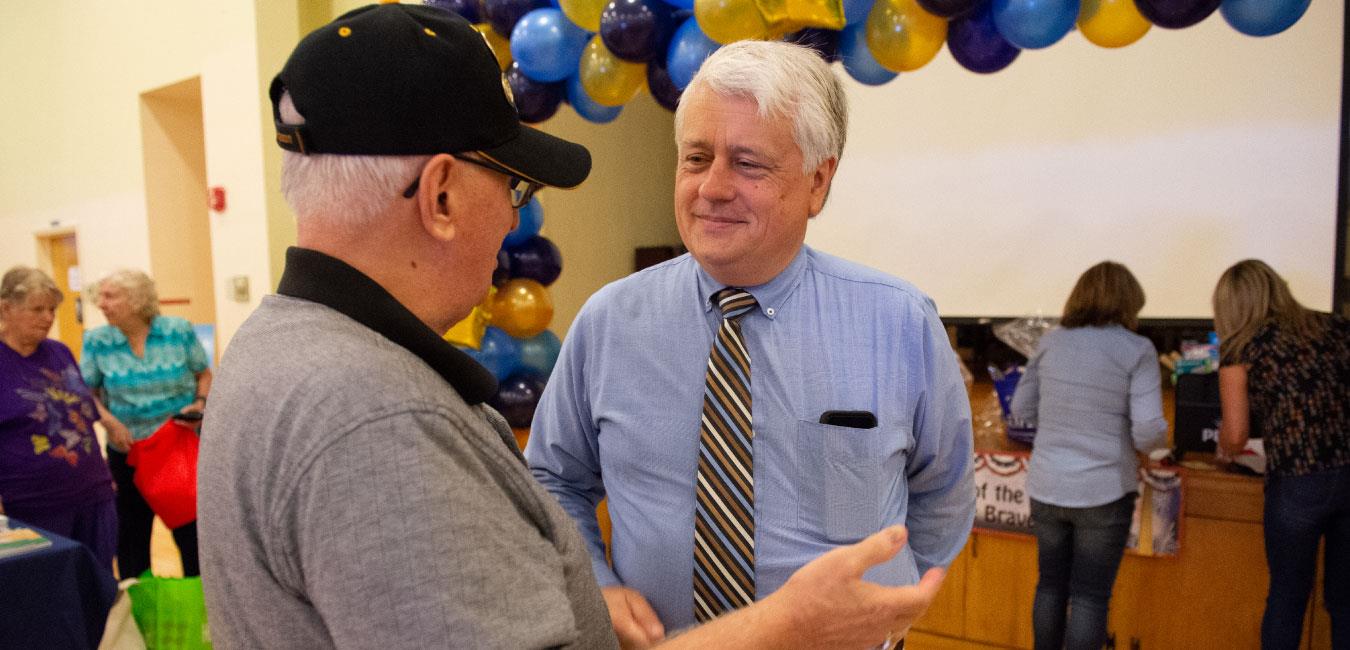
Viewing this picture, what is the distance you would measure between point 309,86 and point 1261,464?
3381mm

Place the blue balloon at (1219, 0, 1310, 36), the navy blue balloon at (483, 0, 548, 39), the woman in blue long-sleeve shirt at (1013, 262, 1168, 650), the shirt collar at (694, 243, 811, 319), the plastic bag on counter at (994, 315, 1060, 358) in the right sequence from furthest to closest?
the plastic bag on counter at (994, 315, 1060, 358) < the navy blue balloon at (483, 0, 548, 39) < the woman in blue long-sleeve shirt at (1013, 262, 1168, 650) < the blue balloon at (1219, 0, 1310, 36) < the shirt collar at (694, 243, 811, 319)

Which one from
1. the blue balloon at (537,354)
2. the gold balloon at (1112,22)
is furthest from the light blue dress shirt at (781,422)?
the blue balloon at (537,354)

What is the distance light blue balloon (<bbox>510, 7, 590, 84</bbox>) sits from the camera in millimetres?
2795

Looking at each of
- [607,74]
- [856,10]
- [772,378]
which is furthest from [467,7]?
[772,378]

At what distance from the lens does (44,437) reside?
2.91 m

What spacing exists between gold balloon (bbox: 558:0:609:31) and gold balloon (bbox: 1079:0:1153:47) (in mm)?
1503

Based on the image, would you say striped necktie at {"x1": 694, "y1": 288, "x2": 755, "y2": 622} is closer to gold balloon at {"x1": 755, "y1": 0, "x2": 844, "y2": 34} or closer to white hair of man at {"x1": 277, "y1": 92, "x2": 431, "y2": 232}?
white hair of man at {"x1": 277, "y1": 92, "x2": 431, "y2": 232}

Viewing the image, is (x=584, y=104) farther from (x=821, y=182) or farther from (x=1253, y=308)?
(x=1253, y=308)

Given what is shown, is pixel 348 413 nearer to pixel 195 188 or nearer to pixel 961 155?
pixel 961 155

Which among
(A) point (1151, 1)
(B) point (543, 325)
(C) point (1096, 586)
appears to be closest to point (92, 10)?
(B) point (543, 325)

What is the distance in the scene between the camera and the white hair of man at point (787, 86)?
1150 mm

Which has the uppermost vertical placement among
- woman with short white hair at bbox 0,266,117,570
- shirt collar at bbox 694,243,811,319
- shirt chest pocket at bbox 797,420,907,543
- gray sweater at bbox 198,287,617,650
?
shirt collar at bbox 694,243,811,319

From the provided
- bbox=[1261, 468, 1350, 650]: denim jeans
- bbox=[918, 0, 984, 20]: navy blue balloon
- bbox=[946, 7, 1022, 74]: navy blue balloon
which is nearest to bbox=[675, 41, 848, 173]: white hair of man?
bbox=[918, 0, 984, 20]: navy blue balloon

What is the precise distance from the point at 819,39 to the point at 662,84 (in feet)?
1.88
